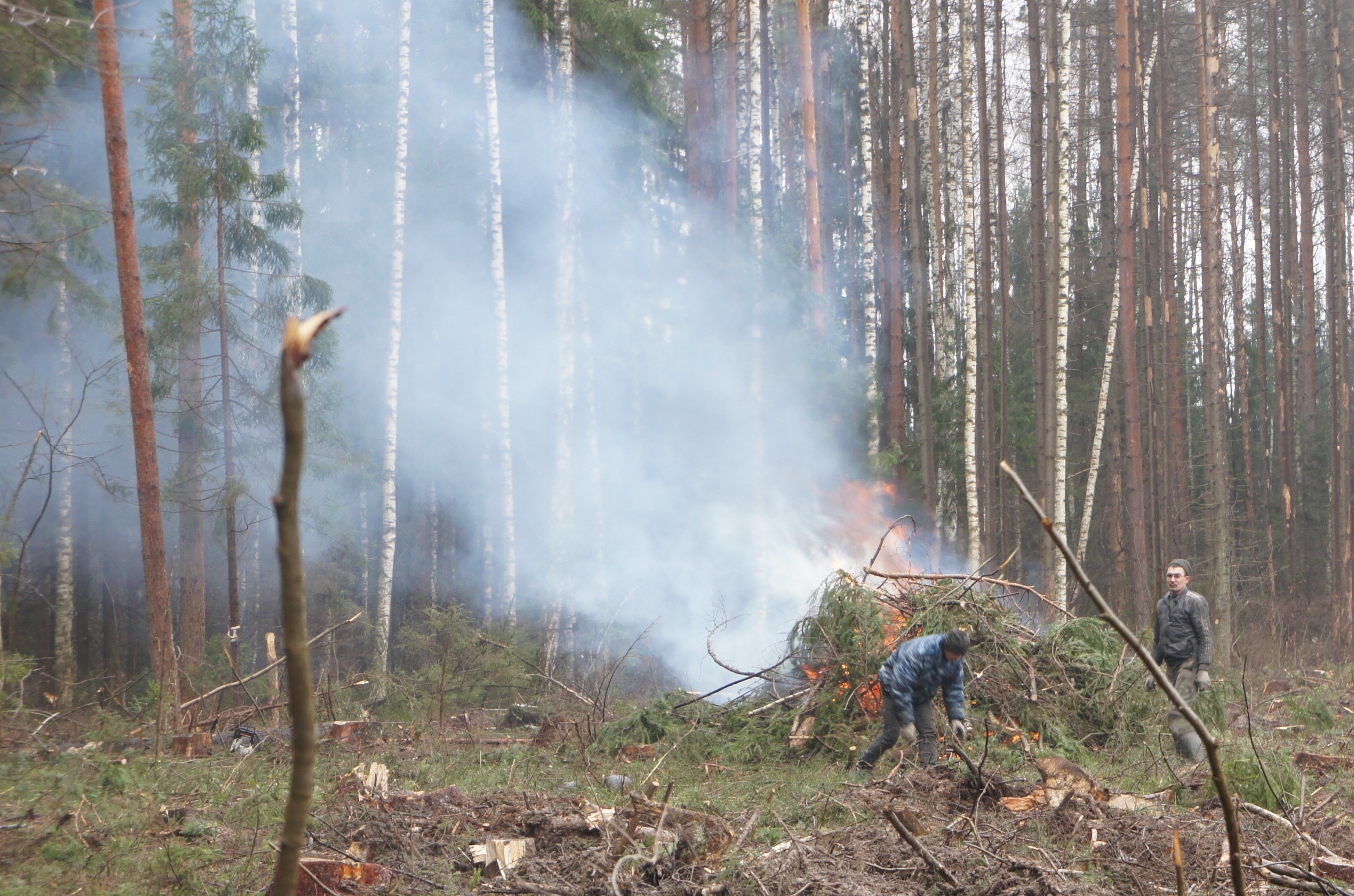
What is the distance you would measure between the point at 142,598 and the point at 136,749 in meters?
13.9

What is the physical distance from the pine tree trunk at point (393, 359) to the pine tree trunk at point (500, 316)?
144cm

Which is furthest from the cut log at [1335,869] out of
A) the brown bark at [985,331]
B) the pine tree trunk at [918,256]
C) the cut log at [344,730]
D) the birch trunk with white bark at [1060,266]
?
the brown bark at [985,331]

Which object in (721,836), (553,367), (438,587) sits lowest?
(438,587)

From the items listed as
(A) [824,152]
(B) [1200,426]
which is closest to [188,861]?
(A) [824,152]

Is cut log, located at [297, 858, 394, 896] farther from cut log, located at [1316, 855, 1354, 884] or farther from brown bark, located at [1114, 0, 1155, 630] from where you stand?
brown bark, located at [1114, 0, 1155, 630]

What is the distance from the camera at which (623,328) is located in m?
22.0

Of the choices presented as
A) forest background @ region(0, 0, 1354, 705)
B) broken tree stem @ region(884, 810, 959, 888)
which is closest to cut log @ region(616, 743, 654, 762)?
forest background @ region(0, 0, 1354, 705)

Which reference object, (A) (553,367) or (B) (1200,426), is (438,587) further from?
(B) (1200,426)

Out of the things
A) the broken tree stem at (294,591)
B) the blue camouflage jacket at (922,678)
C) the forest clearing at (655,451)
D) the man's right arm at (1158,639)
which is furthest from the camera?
the man's right arm at (1158,639)

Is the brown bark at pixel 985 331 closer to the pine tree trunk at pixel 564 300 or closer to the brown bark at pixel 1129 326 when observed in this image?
the brown bark at pixel 1129 326

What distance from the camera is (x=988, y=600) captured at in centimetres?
998

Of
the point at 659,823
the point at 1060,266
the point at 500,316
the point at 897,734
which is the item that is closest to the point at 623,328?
the point at 500,316

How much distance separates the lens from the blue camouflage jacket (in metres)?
7.67

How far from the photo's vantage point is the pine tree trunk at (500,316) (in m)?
17.2
